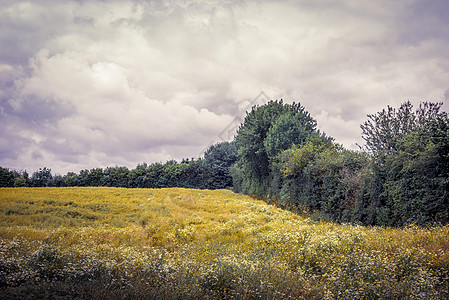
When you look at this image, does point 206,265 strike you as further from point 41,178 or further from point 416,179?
point 41,178

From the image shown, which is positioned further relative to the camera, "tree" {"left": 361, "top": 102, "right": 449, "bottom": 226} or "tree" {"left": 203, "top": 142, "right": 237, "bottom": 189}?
"tree" {"left": 203, "top": 142, "right": 237, "bottom": 189}

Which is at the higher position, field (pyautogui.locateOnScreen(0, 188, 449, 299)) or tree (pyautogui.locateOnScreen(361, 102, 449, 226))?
tree (pyautogui.locateOnScreen(361, 102, 449, 226))

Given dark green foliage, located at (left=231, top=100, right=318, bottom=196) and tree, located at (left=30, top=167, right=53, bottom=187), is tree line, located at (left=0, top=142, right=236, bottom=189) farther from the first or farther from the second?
dark green foliage, located at (left=231, top=100, right=318, bottom=196)

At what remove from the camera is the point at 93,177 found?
46531 millimetres

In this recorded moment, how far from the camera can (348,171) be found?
638 inches

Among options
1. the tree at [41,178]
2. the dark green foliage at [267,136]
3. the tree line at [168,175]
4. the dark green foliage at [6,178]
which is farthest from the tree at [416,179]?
the tree line at [168,175]

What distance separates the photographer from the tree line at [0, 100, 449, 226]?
1054cm

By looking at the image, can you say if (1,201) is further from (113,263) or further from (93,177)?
(93,177)

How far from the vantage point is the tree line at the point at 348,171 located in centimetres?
1054

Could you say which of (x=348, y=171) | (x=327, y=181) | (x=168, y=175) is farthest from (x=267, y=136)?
(x=168, y=175)

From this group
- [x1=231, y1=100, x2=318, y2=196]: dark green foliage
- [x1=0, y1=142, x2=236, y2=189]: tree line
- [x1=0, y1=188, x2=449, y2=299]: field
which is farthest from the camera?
[x1=0, y1=142, x2=236, y2=189]: tree line

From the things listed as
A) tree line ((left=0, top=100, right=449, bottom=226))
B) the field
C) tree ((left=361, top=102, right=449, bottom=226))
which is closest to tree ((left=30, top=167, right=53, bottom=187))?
tree line ((left=0, top=100, right=449, bottom=226))

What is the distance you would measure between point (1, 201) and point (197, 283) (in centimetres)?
810

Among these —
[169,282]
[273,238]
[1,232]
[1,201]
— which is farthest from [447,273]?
[1,201]
